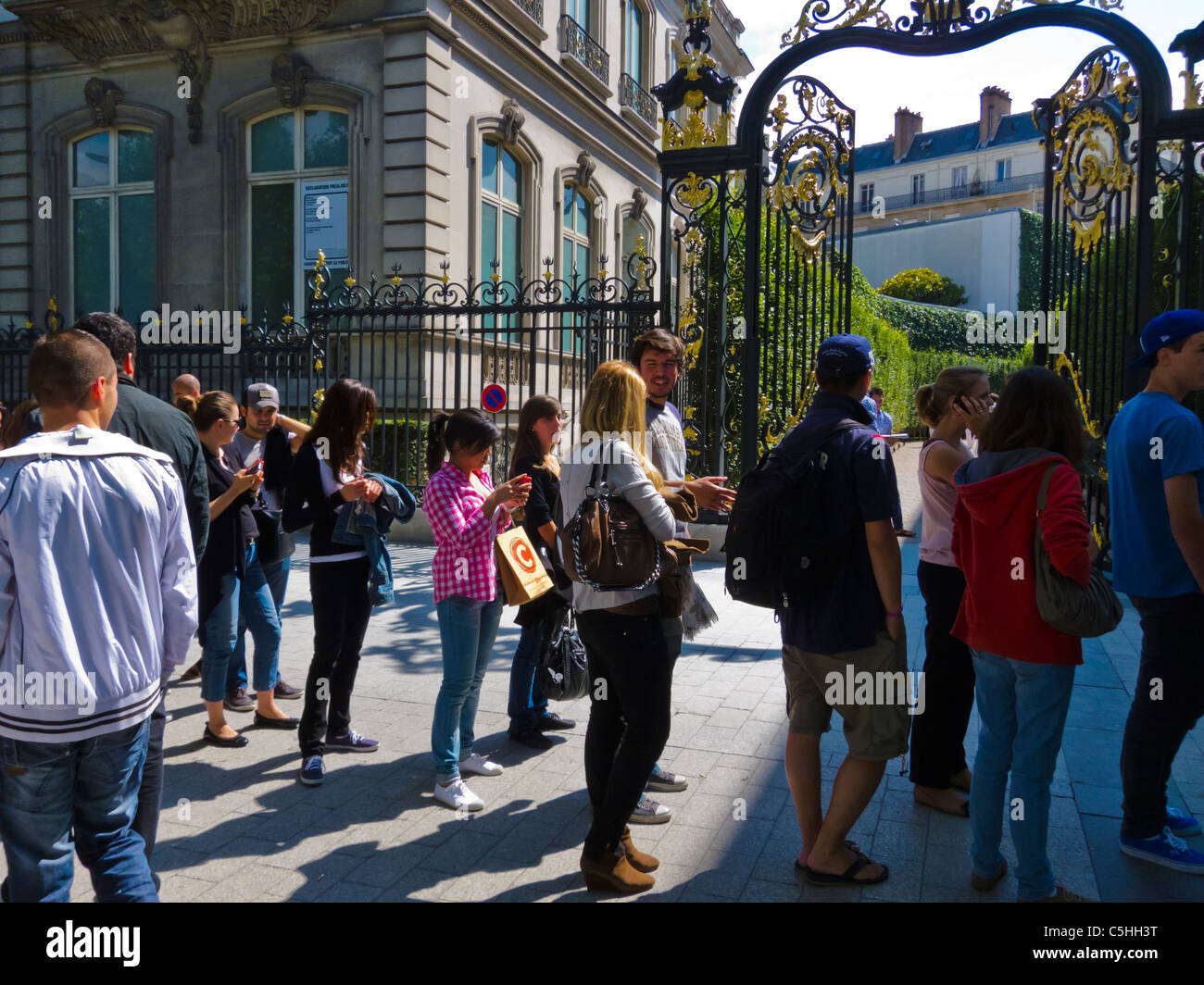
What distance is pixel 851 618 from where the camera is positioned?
3260 mm

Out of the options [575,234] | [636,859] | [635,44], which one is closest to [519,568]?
[636,859]

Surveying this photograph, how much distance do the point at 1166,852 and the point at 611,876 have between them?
2089 mm

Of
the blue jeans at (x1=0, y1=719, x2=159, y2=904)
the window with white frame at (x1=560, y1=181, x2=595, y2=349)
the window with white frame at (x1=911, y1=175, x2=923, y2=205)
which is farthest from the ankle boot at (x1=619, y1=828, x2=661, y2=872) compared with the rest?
the window with white frame at (x1=911, y1=175, x2=923, y2=205)

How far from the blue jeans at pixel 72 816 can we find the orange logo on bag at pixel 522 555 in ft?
5.81

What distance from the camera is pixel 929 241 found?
48219 mm

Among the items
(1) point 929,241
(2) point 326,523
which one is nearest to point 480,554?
(2) point 326,523

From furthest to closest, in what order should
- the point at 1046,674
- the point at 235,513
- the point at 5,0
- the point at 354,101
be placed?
the point at 5,0 < the point at 354,101 < the point at 235,513 < the point at 1046,674

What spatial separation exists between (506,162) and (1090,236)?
10.6 meters

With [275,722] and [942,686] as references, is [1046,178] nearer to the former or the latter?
[942,686]

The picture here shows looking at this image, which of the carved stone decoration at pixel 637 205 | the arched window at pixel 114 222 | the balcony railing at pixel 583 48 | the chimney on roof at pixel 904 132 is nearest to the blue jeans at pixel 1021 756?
the arched window at pixel 114 222

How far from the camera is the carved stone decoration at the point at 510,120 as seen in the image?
1530 cm

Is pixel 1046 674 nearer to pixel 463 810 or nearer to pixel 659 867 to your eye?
pixel 659 867

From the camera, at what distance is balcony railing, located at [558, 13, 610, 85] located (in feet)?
57.3

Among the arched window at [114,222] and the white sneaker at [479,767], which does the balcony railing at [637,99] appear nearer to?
the arched window at [114,222]
